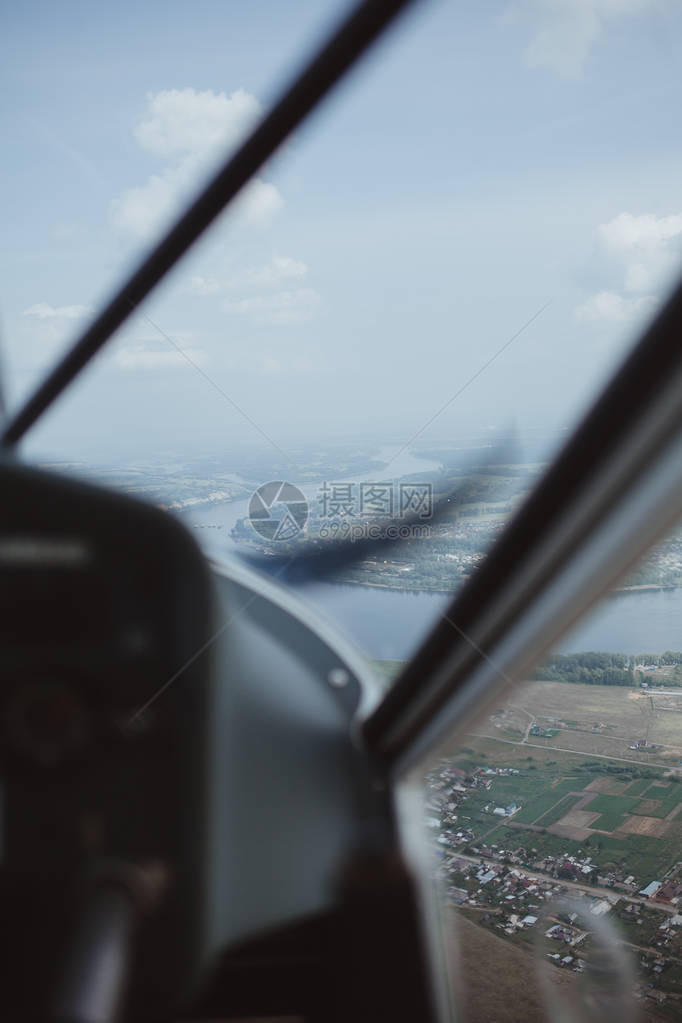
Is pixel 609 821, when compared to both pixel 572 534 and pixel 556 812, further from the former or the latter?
pixel 572 534

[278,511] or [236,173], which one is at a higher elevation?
[236,173]

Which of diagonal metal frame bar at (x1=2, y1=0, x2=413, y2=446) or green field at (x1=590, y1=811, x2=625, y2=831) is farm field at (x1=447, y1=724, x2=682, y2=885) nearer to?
green field at (x1=590, y1=811, x2=625, y2=831)

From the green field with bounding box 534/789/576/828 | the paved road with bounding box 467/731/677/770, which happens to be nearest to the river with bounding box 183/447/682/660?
the paved road with bounding box 467/731/677/770

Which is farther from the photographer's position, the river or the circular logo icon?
the circular logo icon

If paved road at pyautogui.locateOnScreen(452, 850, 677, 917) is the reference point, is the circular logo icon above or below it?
above

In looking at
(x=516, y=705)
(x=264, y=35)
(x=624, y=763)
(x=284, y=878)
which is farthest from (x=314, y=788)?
(x=264, y=35)

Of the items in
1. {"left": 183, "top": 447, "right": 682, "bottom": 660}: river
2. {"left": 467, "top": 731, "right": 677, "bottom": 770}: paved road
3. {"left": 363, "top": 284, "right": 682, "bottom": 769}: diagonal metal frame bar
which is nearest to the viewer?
{"left": 363, "top": 284, "right": 682, "bottom": 769}: diagonal metal frame bar

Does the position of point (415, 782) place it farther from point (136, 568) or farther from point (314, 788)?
point (136, 568)

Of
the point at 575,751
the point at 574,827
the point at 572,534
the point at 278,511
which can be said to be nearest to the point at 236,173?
the point at 278,511
